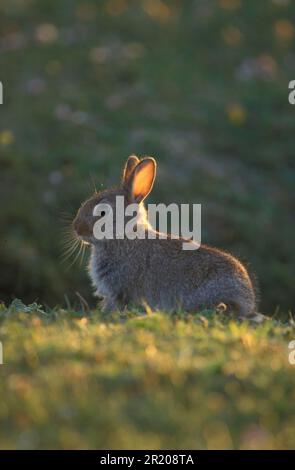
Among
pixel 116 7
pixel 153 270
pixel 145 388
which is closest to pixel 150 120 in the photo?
pixel 116 7

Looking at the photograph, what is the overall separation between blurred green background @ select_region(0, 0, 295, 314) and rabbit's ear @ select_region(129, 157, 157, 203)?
11.9 ft

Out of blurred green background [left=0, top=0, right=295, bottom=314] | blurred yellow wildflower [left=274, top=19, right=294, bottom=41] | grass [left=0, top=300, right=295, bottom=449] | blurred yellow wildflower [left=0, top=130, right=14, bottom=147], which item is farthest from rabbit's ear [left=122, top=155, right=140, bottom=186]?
blurred yellow wildflower [left=274, top=19, right=294, bottom=41]

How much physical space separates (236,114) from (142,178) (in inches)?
316

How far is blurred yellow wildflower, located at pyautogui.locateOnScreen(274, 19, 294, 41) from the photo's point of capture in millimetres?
18462

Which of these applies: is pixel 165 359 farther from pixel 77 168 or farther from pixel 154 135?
pixel 154 135

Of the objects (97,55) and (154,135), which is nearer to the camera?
(154,135)

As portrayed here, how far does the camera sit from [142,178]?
326 inches

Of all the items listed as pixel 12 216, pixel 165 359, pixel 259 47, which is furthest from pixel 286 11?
pixel 165 359

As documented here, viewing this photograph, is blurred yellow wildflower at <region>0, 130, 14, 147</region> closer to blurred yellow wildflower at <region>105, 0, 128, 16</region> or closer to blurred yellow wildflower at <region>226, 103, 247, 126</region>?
blurred yellow wildflower at <region>226, 103, 247, 126</region>

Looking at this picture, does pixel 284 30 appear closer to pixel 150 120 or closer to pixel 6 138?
pixel 150 120

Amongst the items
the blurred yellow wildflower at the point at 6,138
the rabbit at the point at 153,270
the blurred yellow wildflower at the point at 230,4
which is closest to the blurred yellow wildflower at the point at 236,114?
the blurred yellow wildflower at the point at 230,4

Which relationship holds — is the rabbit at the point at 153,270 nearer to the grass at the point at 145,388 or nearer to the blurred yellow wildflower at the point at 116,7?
the grass at the point at 145,388

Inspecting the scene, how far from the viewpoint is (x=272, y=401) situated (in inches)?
194

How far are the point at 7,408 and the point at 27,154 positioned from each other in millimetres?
9753
